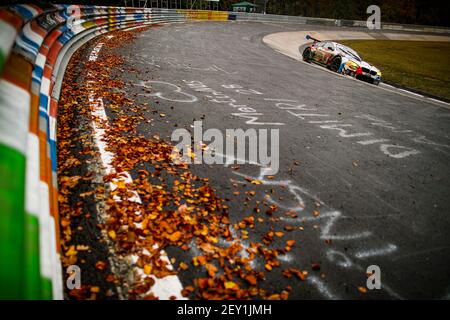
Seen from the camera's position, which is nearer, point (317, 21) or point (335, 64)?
point (335, 64)

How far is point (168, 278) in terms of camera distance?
7.60ft

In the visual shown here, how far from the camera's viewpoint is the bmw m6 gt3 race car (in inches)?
495

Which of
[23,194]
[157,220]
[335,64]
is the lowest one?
[157,220]

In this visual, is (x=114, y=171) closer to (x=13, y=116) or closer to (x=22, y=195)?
(x=13, y=116)

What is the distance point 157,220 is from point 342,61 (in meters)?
13.5

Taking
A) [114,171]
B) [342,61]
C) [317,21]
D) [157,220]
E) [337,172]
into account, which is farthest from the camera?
[317,21]

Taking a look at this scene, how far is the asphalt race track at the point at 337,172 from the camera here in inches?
106

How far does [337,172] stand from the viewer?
14.0 ft

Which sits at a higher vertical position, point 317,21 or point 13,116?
point 317,21

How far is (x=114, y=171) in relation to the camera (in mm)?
3502

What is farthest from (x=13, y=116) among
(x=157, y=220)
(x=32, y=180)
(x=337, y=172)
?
(x=337, y=172)

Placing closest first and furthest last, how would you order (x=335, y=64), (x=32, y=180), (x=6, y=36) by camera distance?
(x=32, y=180), (x=6, y=36), (x=335, y=64)

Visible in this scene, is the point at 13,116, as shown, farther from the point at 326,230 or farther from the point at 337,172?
the point at 337,172

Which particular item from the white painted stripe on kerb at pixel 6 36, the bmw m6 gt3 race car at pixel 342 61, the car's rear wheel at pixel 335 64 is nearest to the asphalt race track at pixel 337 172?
the white painted stripe on kerb at pixel 6 36
